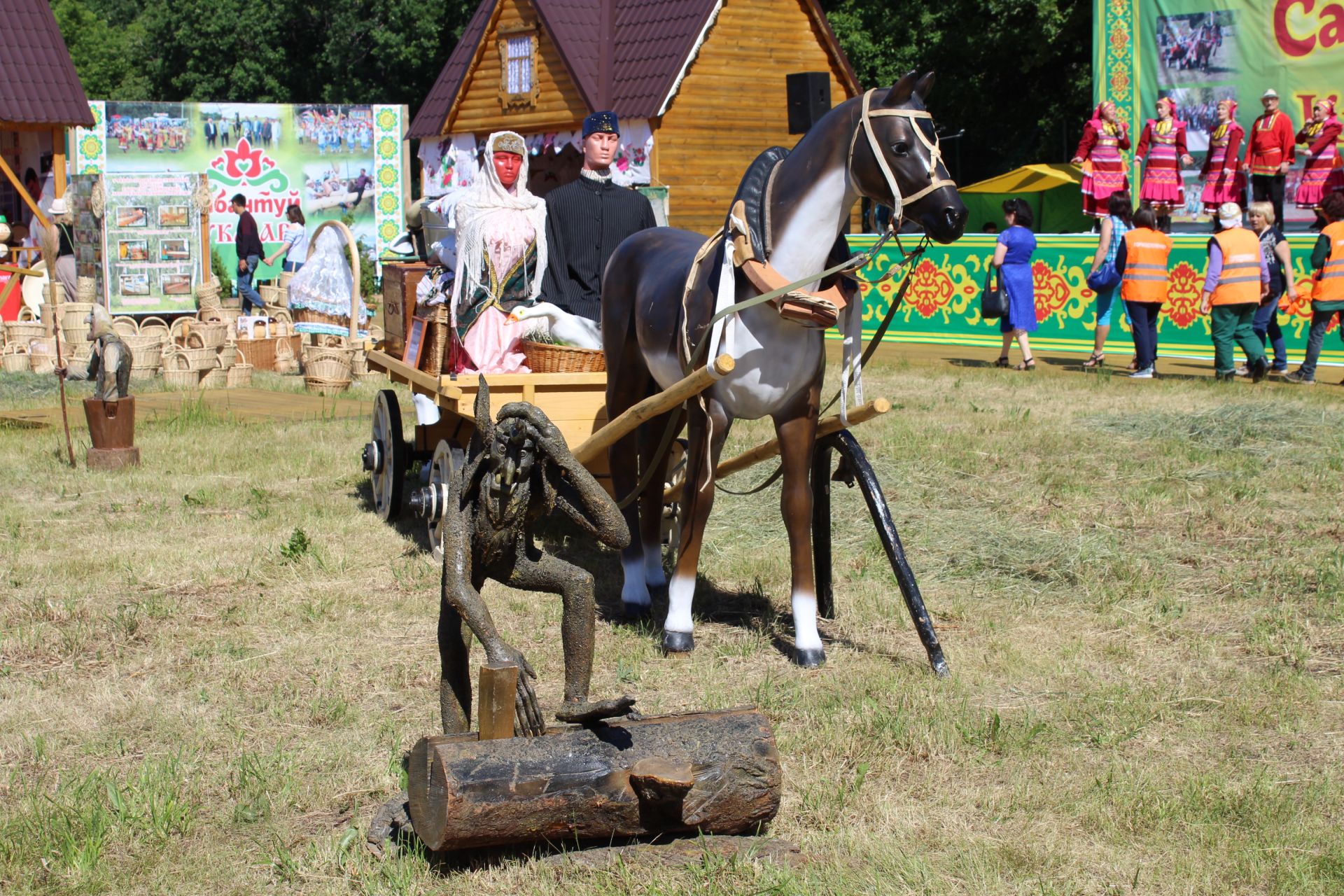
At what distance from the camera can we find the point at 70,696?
5.71 meters

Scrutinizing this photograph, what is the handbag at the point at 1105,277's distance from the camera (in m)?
16.0

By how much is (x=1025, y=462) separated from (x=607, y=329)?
4172 mm

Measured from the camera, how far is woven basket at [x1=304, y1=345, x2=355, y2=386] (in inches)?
578

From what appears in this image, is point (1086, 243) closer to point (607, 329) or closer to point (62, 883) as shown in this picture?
point (607, 329)

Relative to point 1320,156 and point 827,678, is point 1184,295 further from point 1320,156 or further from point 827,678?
point 827,678

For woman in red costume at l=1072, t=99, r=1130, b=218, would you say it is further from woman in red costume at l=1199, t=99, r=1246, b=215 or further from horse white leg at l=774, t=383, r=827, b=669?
horse white leg at l=774, t=383, r=827, b=669

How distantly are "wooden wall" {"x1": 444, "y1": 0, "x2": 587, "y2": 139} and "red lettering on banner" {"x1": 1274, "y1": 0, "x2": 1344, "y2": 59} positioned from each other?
1203cm

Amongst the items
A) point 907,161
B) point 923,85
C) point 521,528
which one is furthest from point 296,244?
point 521,528

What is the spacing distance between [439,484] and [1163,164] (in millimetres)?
14223

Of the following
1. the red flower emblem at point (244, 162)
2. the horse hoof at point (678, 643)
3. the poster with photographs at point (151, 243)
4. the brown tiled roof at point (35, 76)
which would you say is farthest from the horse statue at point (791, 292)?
the red flower emblem at point (244, 162)

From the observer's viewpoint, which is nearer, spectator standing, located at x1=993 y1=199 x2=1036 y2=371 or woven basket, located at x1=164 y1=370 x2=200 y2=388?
woven basket, located at x1=164 y1=370 x2=200 y2=388

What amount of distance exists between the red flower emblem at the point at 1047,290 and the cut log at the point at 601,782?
45.4ft

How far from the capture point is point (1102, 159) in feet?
63.7

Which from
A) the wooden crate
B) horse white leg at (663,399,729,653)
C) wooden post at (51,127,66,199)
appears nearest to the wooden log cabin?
wooden post at (51,127,66,199)
